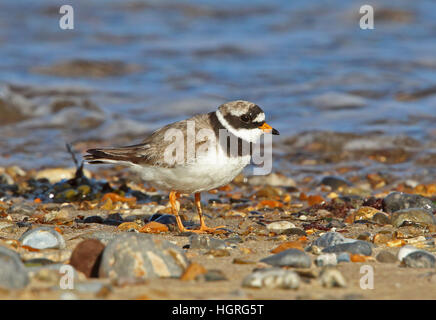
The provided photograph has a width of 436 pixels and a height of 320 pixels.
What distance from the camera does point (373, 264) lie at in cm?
458

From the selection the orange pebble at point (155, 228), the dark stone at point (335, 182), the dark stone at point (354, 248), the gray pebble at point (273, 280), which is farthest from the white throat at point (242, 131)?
the dark stone at point (335, 182)

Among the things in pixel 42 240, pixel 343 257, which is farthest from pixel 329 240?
pixel 42 240

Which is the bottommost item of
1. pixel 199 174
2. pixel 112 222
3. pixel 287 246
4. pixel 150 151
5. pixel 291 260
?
pixel 112 222

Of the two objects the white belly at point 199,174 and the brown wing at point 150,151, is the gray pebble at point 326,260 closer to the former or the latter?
the white belly at point 199,174

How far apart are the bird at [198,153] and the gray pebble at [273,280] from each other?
185cm

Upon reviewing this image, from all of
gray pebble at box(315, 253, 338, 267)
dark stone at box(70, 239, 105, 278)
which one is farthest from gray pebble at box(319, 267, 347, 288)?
dark stone at box(70, 239, 105, 278)

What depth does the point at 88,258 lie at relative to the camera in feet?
13.6

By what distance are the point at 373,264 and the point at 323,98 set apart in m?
8.80

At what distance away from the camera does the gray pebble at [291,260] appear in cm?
432

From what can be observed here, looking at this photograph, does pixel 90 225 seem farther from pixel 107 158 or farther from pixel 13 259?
pixel 13 259

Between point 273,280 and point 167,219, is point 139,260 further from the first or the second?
point 167,219

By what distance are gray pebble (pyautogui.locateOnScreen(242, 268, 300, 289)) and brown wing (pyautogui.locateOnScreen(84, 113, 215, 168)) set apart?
2.16 meters

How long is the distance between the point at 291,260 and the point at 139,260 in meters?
1.10

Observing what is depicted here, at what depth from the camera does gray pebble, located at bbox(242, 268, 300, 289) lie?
3.80 metres
